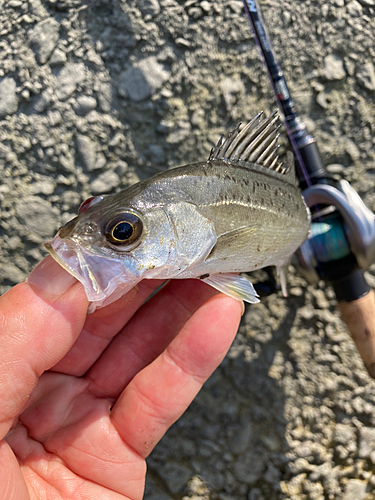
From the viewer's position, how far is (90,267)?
1.55 metres

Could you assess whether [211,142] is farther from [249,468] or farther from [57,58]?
[249,468]

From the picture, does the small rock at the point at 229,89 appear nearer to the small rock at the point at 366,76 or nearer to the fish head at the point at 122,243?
the small rock at the point at 366,76

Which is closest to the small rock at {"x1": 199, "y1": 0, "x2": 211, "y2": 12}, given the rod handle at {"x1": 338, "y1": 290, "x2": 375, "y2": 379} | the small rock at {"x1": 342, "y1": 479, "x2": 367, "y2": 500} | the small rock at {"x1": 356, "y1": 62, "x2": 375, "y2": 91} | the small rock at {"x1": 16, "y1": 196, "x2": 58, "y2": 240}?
the small rock at {"x1": 356, "y1": 62, "x2": 375, "y2": 91}

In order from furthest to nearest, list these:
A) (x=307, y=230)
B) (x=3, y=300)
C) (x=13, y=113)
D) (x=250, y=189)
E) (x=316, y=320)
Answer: (x=316, y=320) → (x=13, y=113) → (x=307, y=230) → (x=250, y=189) → (x=3, y=300)

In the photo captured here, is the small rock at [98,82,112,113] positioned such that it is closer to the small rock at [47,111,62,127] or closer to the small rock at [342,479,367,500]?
the small rock at [47,111,62,127]

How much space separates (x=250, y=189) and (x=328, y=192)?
2.21 ft

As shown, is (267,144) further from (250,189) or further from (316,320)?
(316,320)

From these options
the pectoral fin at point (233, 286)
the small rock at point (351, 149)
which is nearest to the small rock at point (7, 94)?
the pectoral fin at point (233, 286)

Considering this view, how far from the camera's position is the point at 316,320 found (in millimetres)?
2910

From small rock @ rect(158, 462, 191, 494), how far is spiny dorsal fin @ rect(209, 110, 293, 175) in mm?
2250

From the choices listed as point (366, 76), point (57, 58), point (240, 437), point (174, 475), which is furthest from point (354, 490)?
point (57, 58)

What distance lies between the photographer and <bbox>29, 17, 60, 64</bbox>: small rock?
8.90ft

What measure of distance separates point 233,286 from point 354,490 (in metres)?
2.05

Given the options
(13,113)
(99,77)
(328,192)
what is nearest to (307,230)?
(328,192)
